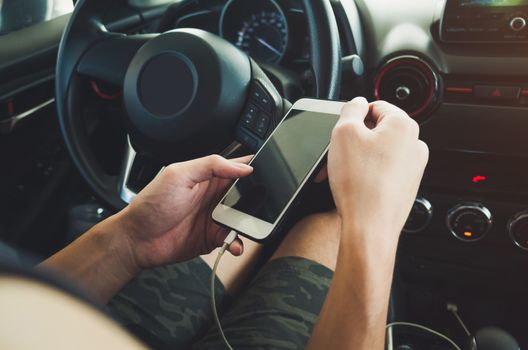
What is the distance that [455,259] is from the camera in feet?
4.36

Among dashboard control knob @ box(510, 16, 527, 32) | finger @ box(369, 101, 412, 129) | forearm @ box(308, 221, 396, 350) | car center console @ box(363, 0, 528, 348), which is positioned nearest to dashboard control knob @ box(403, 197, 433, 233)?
car center console @ box(363, 0, 528, 348)

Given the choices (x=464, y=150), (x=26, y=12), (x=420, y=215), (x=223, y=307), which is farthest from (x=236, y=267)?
(x=26, y=12)

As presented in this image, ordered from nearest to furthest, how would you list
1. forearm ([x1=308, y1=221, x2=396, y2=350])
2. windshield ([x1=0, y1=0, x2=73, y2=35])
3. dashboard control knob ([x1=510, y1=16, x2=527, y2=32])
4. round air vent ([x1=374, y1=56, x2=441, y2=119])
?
forearm ([x1=308, y1=221, x2=396, y2=350]), dashboard control knob ([x1=510, y1=16, x2=527, y2=32]), round air vent ([x1=374, y1=56, x2=441, y2=119]), windshield ([x1=0, y1=0, x2=73, y2=35])

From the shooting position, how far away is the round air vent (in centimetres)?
122

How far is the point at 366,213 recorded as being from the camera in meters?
0.66

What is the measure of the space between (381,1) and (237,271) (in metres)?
0.69

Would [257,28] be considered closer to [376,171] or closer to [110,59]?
[110,59]

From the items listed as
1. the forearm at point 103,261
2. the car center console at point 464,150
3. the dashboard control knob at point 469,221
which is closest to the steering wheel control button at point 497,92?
the car center console at point 464,150

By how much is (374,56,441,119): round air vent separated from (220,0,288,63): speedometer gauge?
238mm

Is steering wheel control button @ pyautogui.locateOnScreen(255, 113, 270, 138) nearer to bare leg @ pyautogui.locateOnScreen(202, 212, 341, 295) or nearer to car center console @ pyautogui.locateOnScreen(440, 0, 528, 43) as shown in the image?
bare leg @ pyautogui.locateOnScreen(202, 212, 341, 295)

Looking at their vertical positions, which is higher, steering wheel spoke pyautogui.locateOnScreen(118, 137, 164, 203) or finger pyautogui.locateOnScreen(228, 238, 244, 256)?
finger pyautogui.locateOnScreen(228, 238, 244, 256)

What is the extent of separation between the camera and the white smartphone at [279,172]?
0.81 metres

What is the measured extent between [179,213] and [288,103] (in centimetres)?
33

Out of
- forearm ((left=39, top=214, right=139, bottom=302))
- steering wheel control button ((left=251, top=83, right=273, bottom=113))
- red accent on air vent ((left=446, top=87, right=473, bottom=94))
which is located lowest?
forearm ((left=39, top=214, right=139, bottom=302))
